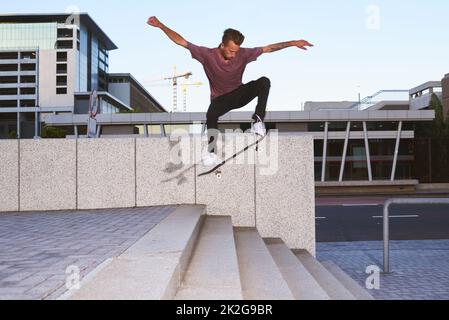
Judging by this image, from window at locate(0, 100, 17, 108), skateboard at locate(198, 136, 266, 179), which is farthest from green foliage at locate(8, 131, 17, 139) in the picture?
skateboard at locate(198, 136, 266, 179)

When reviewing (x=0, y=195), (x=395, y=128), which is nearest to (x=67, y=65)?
(x=395, y=128)

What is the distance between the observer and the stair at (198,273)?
9.37ft

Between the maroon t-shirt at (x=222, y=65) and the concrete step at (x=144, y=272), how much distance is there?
2.37 metres

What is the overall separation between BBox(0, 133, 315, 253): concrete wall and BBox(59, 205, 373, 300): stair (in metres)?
1.69

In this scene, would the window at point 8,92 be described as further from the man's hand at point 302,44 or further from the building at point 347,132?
the man's hand at point 302,44

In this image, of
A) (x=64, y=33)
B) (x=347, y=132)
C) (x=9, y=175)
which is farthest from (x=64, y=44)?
(x=9, y=175)

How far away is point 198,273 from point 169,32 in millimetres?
3684

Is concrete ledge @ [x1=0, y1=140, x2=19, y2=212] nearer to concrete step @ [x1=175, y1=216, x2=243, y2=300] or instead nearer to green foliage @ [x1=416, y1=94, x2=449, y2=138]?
concrete step @ [x1=175, y1=216, x2=243, y2=300]

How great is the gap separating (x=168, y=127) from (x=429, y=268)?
27.7 m

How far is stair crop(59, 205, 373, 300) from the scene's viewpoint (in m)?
2.86

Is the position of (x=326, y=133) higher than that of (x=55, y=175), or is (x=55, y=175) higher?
(x=326, y=133)

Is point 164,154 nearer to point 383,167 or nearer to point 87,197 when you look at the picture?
point 87,197

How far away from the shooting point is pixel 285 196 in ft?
25.9

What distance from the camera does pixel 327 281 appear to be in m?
5.25
